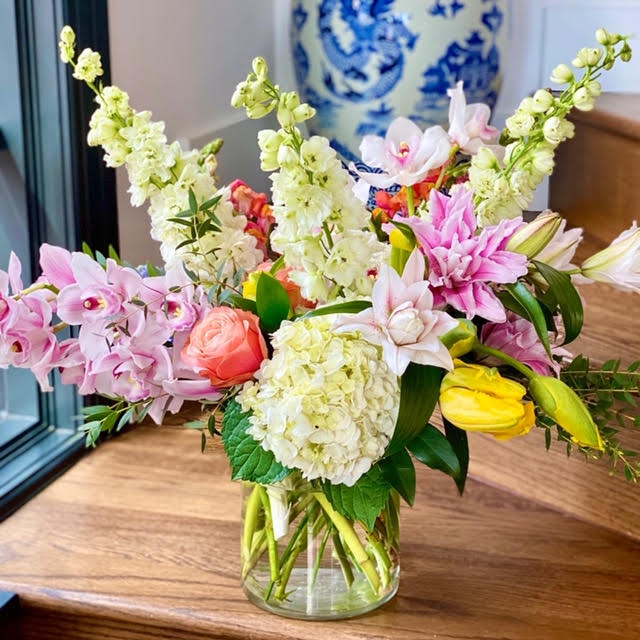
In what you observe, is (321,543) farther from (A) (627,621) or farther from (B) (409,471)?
(A) (627,621)

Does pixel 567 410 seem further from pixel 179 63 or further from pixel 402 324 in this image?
pixel 179 63

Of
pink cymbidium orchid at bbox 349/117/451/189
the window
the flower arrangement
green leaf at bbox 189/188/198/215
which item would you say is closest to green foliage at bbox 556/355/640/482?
the flower arrangement

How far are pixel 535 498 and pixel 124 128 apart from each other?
68 centimetres

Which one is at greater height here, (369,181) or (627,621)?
(369,181)

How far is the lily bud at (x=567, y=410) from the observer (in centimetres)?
69

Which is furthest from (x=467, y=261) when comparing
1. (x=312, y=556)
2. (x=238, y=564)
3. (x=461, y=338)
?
(x=238, y=564)

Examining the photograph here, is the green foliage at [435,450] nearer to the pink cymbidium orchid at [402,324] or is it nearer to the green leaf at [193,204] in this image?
the pink cymbidium orchid at [402,324]

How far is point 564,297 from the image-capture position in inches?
28.5

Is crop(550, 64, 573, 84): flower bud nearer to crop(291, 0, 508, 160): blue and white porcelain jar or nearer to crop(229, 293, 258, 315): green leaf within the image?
crop(229, 293, 258, 315): green leaf

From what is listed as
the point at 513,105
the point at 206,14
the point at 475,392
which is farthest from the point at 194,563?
Answer: the point at 513,105

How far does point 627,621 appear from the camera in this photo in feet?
3.15

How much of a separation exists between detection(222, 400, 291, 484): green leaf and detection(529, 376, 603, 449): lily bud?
208 millimetres

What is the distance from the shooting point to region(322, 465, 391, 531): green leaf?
2.58 feet

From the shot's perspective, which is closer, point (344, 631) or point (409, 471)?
point (409, 471)
